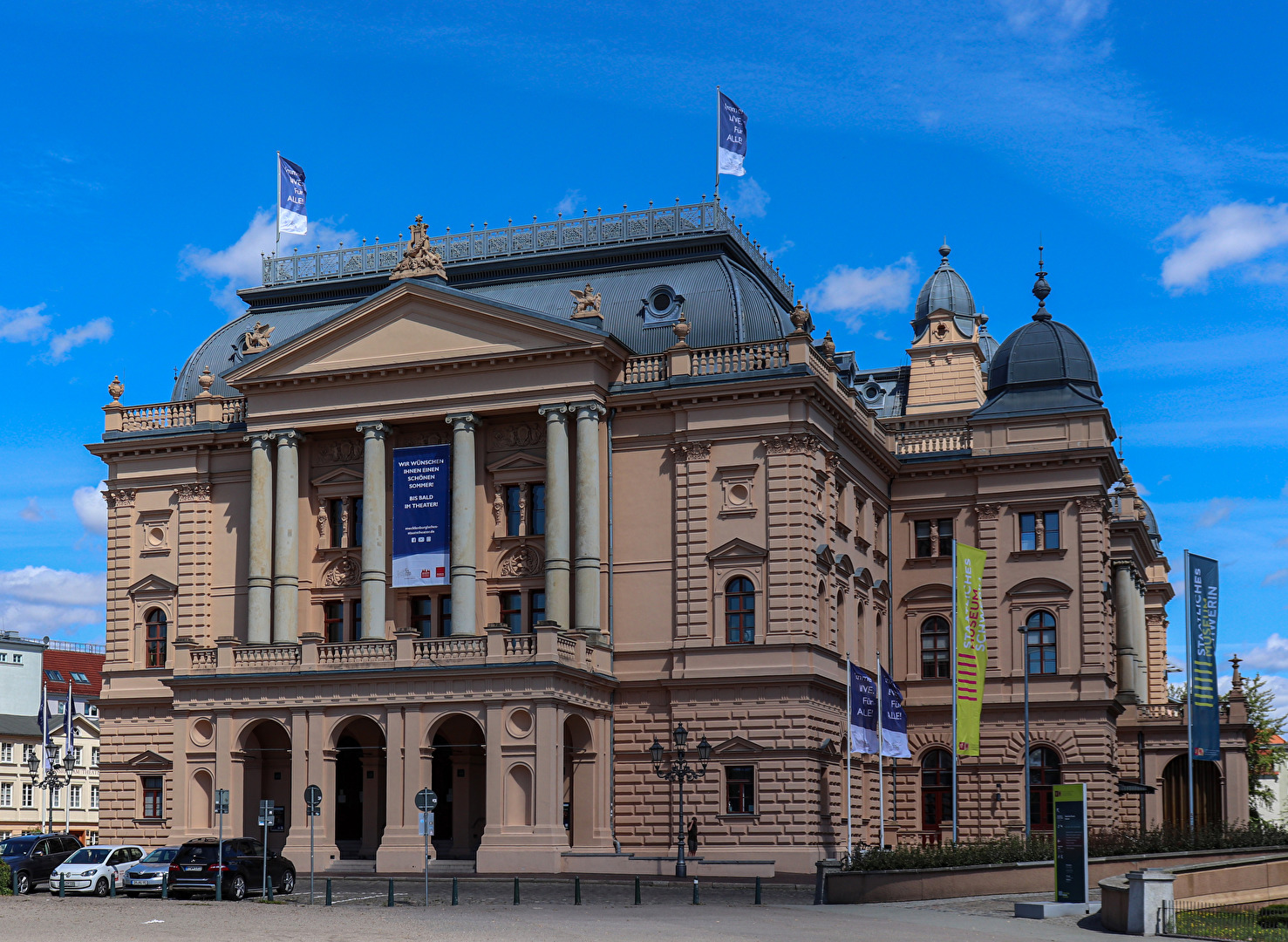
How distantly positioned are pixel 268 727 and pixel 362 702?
265 inches

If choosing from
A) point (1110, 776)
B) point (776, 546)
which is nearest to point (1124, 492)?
point (1110, 776)

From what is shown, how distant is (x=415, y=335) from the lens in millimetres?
57250

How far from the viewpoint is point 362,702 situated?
2078 inches

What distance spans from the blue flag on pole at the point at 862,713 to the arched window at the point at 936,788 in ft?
38.8

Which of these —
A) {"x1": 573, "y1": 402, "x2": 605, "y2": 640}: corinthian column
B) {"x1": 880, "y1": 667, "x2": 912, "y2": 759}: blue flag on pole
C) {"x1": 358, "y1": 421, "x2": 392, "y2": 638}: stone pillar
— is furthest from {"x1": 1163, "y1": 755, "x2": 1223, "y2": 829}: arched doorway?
{"x1": 358, "y1": 421, "x2": 392, "y2": 638}: stone pillar

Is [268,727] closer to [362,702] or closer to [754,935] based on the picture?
[362,702]

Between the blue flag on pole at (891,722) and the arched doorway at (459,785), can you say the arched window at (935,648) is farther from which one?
the arched doorway at (459,785)

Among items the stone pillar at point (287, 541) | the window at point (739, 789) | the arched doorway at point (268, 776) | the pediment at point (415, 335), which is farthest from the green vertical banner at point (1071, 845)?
the stone pillar at point (287, 541)

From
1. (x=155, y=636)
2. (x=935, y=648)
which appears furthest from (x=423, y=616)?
(x=935, y=648)

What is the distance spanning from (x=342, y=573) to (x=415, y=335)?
9.18 metres

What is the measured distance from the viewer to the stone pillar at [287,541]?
57719 mm

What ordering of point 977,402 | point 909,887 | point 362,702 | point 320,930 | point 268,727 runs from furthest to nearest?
1. point 977,402
2. point 268,727
3. point 362,702
4. point 909,887
5. point 320,930

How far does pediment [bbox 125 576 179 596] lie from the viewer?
203ft

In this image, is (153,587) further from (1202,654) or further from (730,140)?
(1202,654)
